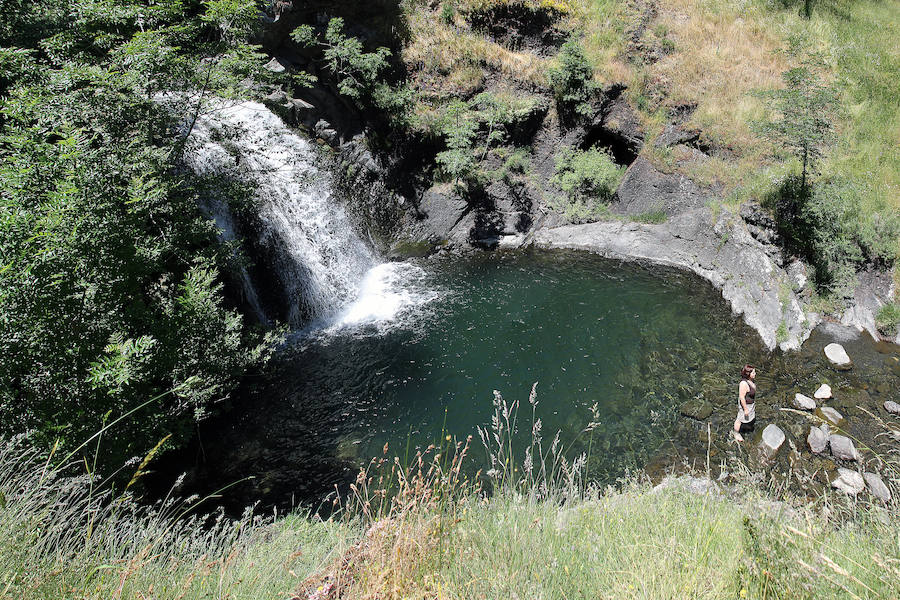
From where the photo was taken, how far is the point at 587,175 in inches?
685

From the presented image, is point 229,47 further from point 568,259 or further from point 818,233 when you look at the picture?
point 818,233

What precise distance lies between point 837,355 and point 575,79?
1315 centimetres

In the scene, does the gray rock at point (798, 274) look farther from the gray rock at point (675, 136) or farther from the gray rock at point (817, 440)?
the gray rock at point (675, 136)

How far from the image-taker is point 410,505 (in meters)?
2.76

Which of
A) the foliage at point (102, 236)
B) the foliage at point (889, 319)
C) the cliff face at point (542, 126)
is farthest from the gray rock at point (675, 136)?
the foliage at point (102, 236)

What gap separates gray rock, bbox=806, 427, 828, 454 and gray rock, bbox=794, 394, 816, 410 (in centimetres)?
93

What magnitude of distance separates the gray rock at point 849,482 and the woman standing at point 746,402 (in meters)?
1.41

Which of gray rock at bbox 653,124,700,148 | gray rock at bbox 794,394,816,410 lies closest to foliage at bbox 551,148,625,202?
gray rock at bbox 653,124,700,148

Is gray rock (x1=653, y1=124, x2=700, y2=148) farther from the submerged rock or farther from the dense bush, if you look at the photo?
Answer: the submerged rock

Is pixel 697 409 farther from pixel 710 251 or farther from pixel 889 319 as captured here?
pixel 710 251

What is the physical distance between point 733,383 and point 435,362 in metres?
6.58

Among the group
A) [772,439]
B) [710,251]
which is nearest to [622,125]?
[710,251]

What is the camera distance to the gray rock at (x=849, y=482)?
7105mm

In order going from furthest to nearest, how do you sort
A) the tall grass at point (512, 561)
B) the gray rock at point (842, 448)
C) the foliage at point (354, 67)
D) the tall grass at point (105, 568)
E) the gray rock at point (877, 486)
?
the foliage at point (354, 67), the gray rock at point (842, 448), the gray rock at point (877, 486), the tall grass at point (105, 568), the tall grass at point (512, 561)
